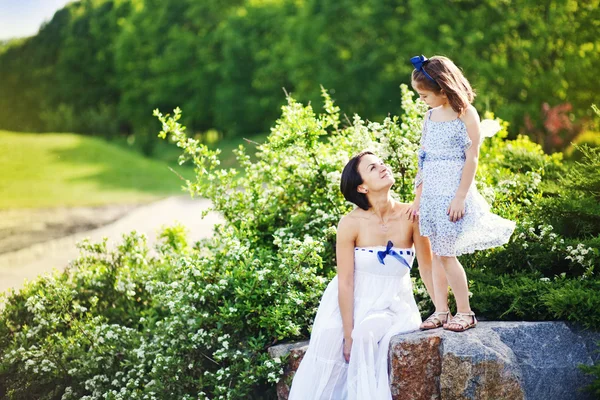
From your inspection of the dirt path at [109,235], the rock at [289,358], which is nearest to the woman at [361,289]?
the rock at [289,358]

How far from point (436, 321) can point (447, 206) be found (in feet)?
2.34

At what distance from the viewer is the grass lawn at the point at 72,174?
19433mm

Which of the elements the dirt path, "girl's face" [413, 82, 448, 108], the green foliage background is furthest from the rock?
the green foliage background

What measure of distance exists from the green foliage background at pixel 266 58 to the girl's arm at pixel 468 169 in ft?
34.0

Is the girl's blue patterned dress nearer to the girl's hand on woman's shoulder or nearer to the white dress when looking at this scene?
the girl's hand on woman's shoulder

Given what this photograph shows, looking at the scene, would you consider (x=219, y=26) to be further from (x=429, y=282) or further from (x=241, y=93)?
(x=429, y=282)

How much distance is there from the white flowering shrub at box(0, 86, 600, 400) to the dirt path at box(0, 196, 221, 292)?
2146 mm

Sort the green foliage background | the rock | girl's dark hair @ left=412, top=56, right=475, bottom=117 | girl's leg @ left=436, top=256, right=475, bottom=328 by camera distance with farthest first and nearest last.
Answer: the green foliage background < the rock < girl's leg @ left=436, top=256, right=475, bottom=328 < girl's dark hair @ left=412, top=56, right=475, bottom=117

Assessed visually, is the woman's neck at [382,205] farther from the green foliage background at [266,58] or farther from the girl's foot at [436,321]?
the green foliage background at [266,58]

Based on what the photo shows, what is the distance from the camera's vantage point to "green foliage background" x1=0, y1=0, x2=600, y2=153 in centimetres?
2017

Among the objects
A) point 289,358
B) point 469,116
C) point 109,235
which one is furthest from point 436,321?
point 109,235

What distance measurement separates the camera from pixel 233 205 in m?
6.83

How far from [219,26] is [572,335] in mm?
31669

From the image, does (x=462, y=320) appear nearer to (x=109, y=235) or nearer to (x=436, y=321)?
(x=436, y=321)
